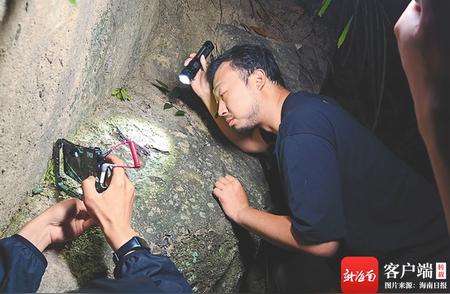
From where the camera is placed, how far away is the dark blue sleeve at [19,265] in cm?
153

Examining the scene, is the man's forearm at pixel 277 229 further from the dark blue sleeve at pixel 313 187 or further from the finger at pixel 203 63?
the finger at pixel 203 63

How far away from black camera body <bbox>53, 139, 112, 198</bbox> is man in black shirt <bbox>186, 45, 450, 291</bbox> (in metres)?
0.66

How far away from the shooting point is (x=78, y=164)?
1917 mm

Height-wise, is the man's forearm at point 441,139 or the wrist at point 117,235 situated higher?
the man's forearm at point 441,139

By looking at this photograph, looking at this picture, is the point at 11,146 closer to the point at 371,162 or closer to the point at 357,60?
the point at 371,162

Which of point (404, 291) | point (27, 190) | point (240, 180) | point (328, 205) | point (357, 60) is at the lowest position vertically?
point (27, 190)

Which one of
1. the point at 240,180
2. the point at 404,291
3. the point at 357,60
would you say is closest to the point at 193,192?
the point at 240,180

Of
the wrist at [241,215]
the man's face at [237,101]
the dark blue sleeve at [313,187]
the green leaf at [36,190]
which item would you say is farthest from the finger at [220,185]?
the green leaf at [36,190]

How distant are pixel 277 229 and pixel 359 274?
1.29ft

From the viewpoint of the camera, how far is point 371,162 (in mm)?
2125

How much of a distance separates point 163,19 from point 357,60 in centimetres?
157

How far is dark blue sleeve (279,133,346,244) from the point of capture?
73.5 inches

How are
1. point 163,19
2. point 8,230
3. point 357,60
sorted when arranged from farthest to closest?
point 357,60, point 163,19, point 8,230

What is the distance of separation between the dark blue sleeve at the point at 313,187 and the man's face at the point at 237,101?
40 centimetres
